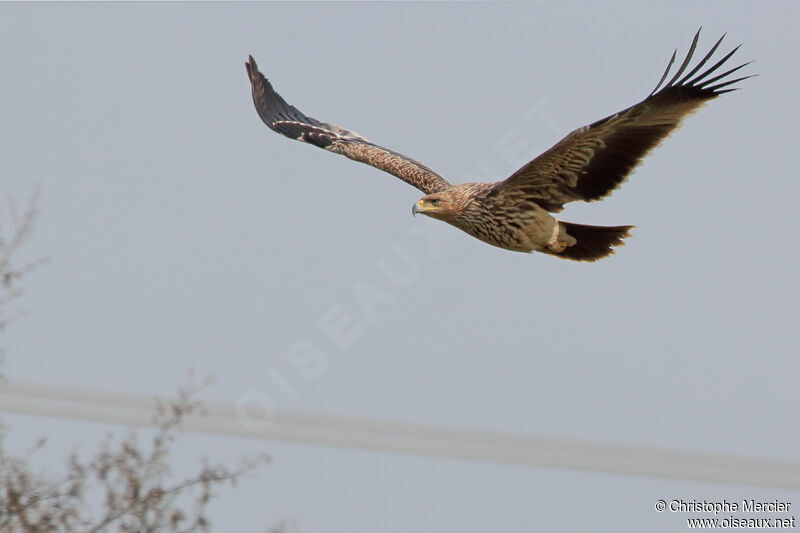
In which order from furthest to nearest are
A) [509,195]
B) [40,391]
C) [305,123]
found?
[305,123], [509,195], [40,391]

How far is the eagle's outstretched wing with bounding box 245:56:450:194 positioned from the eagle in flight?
406mm

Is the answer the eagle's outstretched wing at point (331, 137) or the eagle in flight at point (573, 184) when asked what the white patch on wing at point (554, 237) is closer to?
the eagle in flight at point (573, 184)

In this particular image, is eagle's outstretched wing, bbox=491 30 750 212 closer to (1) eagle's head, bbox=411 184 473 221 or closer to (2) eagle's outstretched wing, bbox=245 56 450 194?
(1) eagle's head, bbox=411 184 473 221

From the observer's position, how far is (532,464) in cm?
351

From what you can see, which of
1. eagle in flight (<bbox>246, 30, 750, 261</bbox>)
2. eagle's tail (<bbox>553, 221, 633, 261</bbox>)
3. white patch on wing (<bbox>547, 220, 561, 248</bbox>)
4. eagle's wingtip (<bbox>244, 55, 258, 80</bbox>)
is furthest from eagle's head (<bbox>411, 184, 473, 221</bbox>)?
eagle's wingtip (<bbox>244, 55, 258, 80</bbox>)

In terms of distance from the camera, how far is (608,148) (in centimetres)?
612

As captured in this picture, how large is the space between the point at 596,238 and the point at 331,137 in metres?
2.92

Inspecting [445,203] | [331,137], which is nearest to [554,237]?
[445,203]

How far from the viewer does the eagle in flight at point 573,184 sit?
5801mm

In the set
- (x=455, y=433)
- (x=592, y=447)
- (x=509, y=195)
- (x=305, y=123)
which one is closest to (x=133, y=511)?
(x=455, y=433)

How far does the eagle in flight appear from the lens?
5.80 m

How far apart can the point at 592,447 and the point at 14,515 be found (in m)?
1.95

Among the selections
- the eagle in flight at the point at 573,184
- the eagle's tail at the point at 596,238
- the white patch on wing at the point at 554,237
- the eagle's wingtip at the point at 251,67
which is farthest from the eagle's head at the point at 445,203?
the eagle's wingtip at the point at 251,67

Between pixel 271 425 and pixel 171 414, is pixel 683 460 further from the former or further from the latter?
pixel 171 414
